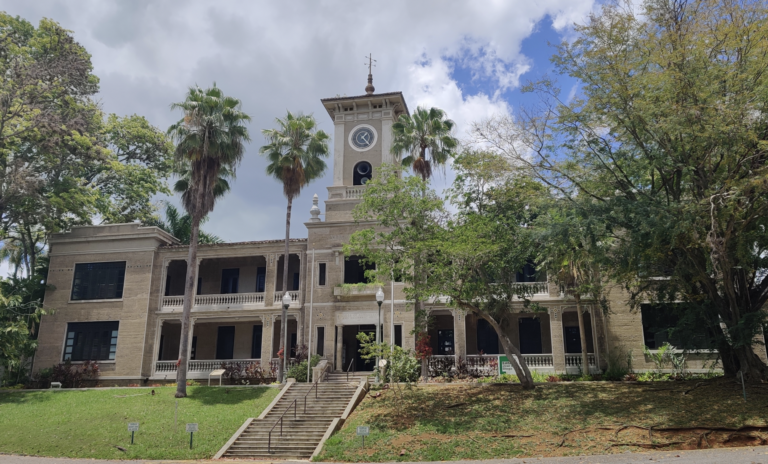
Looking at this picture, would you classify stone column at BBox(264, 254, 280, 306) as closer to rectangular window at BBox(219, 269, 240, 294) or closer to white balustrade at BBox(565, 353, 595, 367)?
rectangular window at BBox(219, 269, 240, 294)

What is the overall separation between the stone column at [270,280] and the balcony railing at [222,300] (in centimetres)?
46

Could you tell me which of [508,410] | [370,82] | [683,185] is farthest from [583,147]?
[370,82]

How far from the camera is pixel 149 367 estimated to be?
1260 inches

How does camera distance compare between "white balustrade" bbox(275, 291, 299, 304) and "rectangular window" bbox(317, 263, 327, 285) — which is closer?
"rectangular window" bbox(317, 263, 327, 285)

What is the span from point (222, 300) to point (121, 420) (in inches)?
443

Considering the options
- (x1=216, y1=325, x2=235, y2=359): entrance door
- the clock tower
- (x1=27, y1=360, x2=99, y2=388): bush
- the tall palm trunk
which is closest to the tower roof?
the clock tower

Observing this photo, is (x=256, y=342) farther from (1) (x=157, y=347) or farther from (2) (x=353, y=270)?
(2) (x=353, y=270)

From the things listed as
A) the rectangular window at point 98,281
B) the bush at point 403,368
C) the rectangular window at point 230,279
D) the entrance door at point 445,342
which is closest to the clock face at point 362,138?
the rectangular window at point 230,279

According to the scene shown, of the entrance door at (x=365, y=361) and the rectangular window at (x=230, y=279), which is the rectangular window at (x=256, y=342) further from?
the entrance door at (x=365, y=361)

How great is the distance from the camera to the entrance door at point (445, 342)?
31.8 metres

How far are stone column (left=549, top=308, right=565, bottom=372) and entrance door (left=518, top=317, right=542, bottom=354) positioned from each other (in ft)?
6.64

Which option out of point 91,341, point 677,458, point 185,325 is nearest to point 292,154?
point 185,325

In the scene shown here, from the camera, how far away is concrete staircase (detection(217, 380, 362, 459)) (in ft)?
62.6

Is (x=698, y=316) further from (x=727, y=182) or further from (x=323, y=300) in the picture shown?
(x=323, y=300)
